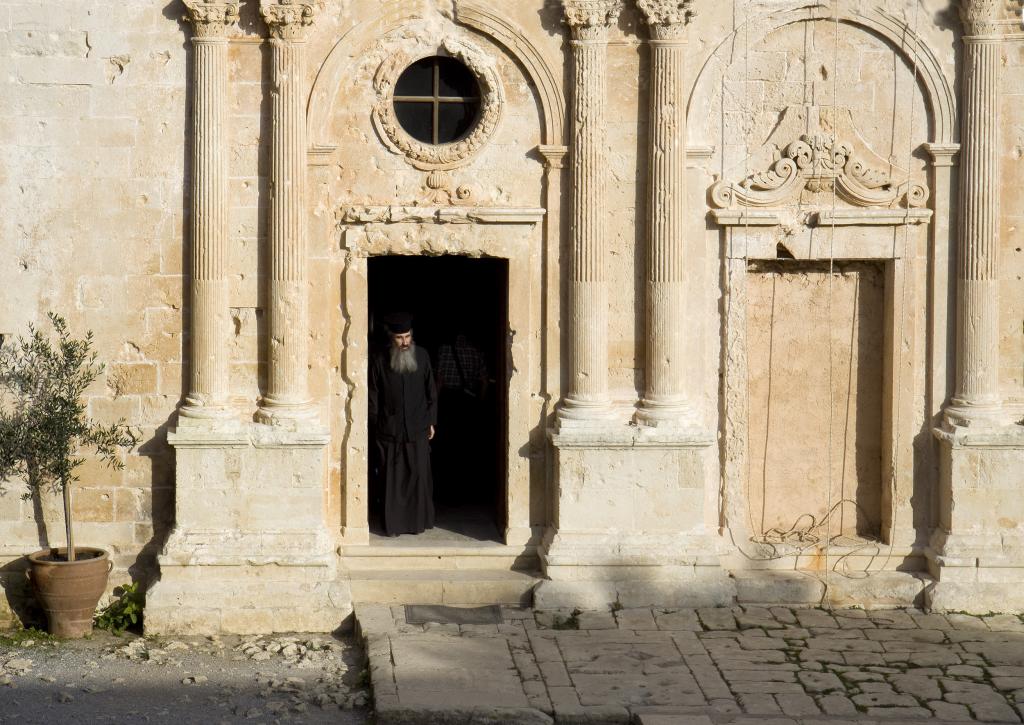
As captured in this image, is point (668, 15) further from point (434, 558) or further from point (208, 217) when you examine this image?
point (434, 558)

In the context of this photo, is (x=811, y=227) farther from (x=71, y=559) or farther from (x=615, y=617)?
(x=71, y=559)

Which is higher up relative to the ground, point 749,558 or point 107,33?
point 107,33

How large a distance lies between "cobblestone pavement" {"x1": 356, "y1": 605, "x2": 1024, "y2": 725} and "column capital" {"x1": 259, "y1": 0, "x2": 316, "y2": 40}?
4.26m

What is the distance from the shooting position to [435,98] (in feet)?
38.2

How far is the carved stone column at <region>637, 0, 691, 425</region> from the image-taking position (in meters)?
11.4

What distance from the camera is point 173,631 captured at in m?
11.0

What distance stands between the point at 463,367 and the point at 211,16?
4.00 metres

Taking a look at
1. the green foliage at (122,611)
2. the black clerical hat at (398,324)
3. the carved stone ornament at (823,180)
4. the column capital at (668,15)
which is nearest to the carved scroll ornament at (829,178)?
the carved stone ornament at (823,180)

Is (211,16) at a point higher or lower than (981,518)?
higher

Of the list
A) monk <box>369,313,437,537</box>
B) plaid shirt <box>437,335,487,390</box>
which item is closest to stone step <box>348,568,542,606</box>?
monk <box>369,313,437,537</box>

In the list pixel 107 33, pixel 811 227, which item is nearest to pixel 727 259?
pixel 811 227

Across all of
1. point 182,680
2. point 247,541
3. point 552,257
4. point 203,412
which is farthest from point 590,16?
point 182,680

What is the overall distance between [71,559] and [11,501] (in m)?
0.81

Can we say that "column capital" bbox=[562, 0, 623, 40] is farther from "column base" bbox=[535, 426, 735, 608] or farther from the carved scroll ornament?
"column base" bbox=[535, 426, 735, 608]
